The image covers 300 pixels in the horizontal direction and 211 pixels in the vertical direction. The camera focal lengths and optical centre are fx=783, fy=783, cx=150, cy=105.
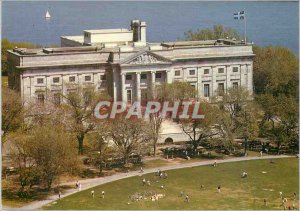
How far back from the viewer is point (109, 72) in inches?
3307

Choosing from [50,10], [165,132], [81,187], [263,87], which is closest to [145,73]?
[165,132]

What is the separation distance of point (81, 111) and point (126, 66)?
14.2 m

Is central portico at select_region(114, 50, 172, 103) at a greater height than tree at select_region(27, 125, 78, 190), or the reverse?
central portico at select_region(114, 50, 172, 103)

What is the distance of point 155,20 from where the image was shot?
145m

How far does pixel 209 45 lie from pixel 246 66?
4992 millimetres

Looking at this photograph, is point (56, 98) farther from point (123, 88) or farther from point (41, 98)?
point (123, 88)

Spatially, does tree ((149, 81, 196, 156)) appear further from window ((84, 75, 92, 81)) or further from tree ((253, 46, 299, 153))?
window ((84, 75, 92, 81))

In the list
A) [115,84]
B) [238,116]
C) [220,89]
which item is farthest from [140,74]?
[238,116]

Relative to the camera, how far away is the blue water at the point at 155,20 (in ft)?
433

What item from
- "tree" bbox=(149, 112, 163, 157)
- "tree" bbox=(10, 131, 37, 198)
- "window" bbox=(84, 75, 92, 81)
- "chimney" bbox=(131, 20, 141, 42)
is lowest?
"tree" bbox=(10, 131, 37, 198)

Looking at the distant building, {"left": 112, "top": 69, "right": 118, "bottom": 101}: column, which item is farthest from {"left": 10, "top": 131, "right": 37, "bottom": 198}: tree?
{"left": 112, "top": 69, "right": 118, "bottom": 101}: column

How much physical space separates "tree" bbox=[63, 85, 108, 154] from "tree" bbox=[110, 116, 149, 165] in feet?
9.05

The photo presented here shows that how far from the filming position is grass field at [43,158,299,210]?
57000 mm

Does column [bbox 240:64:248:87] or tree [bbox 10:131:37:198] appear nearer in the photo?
tree [bbox 10:131:37:198]
